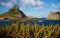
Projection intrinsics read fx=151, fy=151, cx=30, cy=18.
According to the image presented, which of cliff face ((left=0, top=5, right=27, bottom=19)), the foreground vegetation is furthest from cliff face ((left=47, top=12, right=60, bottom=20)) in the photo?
cliff face ((left=0, top=5, right=27, bottom=19))

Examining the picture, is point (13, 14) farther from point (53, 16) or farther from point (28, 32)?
point (53, 16)

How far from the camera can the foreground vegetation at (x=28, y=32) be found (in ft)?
11.0


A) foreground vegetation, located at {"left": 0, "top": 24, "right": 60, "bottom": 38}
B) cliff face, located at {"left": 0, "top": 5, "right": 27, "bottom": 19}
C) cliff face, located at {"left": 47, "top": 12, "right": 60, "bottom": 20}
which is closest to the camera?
foreground vegetation, located at {"left": 0, "top": 24, "right": 60, "bottom": 38}

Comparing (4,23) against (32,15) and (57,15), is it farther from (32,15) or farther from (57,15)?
(57,15)

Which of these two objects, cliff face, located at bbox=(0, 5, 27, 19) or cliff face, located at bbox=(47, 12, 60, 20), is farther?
cliff face, located at bbox=(47, 12, 60, 20)

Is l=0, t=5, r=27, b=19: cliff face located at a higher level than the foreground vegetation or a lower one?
higher

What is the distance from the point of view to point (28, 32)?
3396 millimetres

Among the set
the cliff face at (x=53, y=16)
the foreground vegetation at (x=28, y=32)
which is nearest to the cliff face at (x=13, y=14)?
the foreground vegetation at (x=28, y=32)

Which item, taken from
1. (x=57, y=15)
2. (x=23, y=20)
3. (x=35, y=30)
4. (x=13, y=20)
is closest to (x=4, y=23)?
(x=13, y=20)

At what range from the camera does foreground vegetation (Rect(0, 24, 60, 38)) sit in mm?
3342

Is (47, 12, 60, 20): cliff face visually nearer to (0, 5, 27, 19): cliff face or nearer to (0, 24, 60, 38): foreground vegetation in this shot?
(0, 24, 60, 38): foreground vegetation

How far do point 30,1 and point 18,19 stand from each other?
66cm

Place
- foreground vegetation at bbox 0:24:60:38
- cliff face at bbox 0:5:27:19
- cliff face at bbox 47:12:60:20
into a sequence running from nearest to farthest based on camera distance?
foreground vegetation at bbox 0:24:60:38 < cliff face at bbox 0:5:27:19 < cliff face at bbox 47:12:60:20

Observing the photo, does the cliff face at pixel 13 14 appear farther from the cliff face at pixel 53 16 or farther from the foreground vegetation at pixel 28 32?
the cliff face at pixel 53 16
